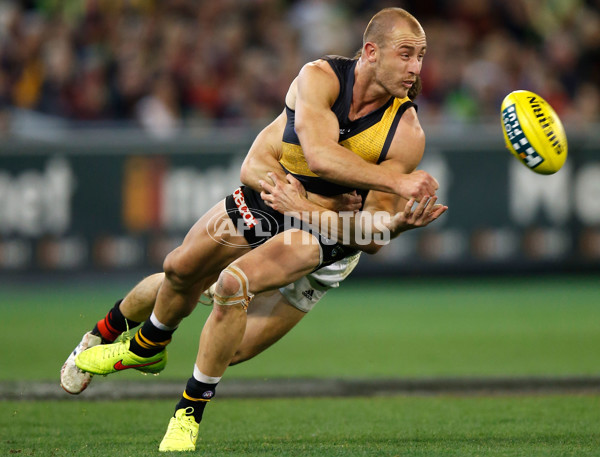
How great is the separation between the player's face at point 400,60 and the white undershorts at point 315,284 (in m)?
1.27

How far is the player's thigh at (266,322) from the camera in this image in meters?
6.69

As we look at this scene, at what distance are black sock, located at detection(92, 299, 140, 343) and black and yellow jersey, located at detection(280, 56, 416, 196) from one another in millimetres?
1840

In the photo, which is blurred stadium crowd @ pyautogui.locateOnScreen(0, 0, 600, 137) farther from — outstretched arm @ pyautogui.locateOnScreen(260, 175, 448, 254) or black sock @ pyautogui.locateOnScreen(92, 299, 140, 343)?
outstretched arm @ pyautogui.locateOnScreen(260, 175, 448, 254)

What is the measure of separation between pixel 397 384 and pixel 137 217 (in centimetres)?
682

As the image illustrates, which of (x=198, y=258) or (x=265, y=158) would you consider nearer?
(x=198, y=258)

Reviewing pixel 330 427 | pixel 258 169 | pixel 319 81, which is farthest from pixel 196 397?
pixel 319 81

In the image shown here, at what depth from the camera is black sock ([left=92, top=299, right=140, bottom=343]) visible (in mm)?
7004

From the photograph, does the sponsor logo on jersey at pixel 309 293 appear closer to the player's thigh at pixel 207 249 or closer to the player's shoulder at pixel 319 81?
the player's thigh at pixel 207 249

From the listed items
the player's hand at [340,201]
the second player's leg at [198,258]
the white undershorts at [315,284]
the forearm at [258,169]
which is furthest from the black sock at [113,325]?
the player's hand at [340,201]

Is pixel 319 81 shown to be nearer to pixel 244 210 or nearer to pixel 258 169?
pixel 258 169

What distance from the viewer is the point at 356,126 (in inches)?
241

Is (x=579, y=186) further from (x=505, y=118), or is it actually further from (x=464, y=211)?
(x=505, y=118)

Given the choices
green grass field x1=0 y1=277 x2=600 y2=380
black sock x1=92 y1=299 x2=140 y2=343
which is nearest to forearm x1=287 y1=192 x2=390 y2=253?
black sock x1=92 y1=299 x2=140 y2=343

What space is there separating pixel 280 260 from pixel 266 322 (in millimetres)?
1043
